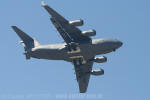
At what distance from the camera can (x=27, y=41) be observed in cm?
9362

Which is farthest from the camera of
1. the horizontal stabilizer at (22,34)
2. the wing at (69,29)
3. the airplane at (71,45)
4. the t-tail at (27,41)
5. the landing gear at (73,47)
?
the horizontal stabilizer at (22,34)

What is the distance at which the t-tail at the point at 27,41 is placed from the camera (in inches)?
3564

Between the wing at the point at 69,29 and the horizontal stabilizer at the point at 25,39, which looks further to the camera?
the horizontal stabilizer at the point at 25,39

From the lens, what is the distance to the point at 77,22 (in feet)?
273

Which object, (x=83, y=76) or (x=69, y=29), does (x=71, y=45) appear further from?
(x=83, y=76)

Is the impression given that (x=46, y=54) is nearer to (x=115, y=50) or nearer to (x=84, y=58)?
(x=84, y=58)

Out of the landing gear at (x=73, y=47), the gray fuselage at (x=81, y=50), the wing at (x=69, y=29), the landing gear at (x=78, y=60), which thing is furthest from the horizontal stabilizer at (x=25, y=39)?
the landing gear at (x=78, y=60)

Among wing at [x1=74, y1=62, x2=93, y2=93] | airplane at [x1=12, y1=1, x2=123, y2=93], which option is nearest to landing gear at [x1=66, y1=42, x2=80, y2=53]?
airplane at [x1=12, y1=1, x2=123, y2=93]

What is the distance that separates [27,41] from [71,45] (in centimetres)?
1199

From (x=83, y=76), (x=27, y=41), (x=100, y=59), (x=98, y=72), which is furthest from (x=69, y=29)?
(x=83, y=76)

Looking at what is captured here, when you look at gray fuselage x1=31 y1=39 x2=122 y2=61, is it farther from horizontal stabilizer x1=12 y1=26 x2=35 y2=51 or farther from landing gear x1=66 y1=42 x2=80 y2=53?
horizontal stabilizer x1=12 y1=26 x2=35 y2=51

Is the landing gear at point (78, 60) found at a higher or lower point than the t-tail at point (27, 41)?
lower

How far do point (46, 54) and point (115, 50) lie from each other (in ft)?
47.8

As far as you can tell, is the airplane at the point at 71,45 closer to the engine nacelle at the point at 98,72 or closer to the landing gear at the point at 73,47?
the landing gear at the point at 73,47
